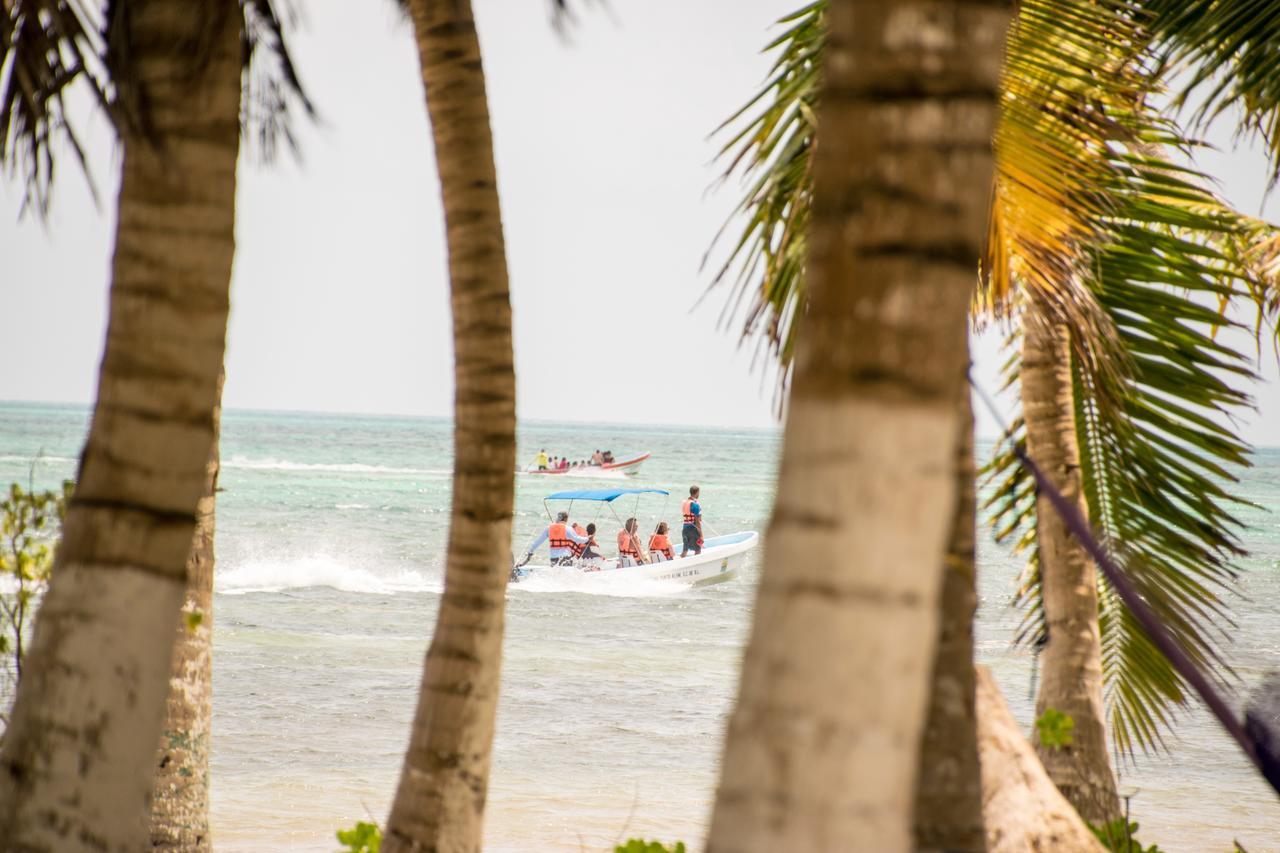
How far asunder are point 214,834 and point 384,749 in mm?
3625

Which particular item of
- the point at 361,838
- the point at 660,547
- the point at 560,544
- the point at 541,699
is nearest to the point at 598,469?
the point at 660,547

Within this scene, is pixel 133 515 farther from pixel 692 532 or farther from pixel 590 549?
pixel 692 532

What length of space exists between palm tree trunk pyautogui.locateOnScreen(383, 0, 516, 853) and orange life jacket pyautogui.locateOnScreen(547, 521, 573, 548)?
884 inches

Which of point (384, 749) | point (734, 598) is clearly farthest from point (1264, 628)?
point (384, 749)

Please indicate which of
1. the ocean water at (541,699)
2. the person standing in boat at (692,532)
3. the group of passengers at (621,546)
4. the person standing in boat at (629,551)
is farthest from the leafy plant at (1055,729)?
the person standing in boat at (692,532)

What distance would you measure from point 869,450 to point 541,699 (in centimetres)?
1428

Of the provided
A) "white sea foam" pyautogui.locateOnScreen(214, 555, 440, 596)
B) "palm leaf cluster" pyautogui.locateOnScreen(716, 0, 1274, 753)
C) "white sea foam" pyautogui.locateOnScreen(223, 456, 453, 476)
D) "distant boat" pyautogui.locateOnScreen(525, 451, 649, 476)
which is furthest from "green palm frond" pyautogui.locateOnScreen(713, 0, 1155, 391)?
"white sea foam" pyautogui.locateOnScreen(223, 456, 453, 476)

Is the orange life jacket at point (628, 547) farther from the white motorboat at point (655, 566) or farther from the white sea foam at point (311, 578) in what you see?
the white sea foam at point (311, 578)

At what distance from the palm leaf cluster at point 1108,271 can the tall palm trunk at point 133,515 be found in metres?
1.93

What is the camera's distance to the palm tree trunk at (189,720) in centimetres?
550

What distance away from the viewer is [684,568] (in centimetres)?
2672

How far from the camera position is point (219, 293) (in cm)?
252

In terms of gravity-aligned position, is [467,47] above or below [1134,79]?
below

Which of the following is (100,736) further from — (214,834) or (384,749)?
(384,749)
